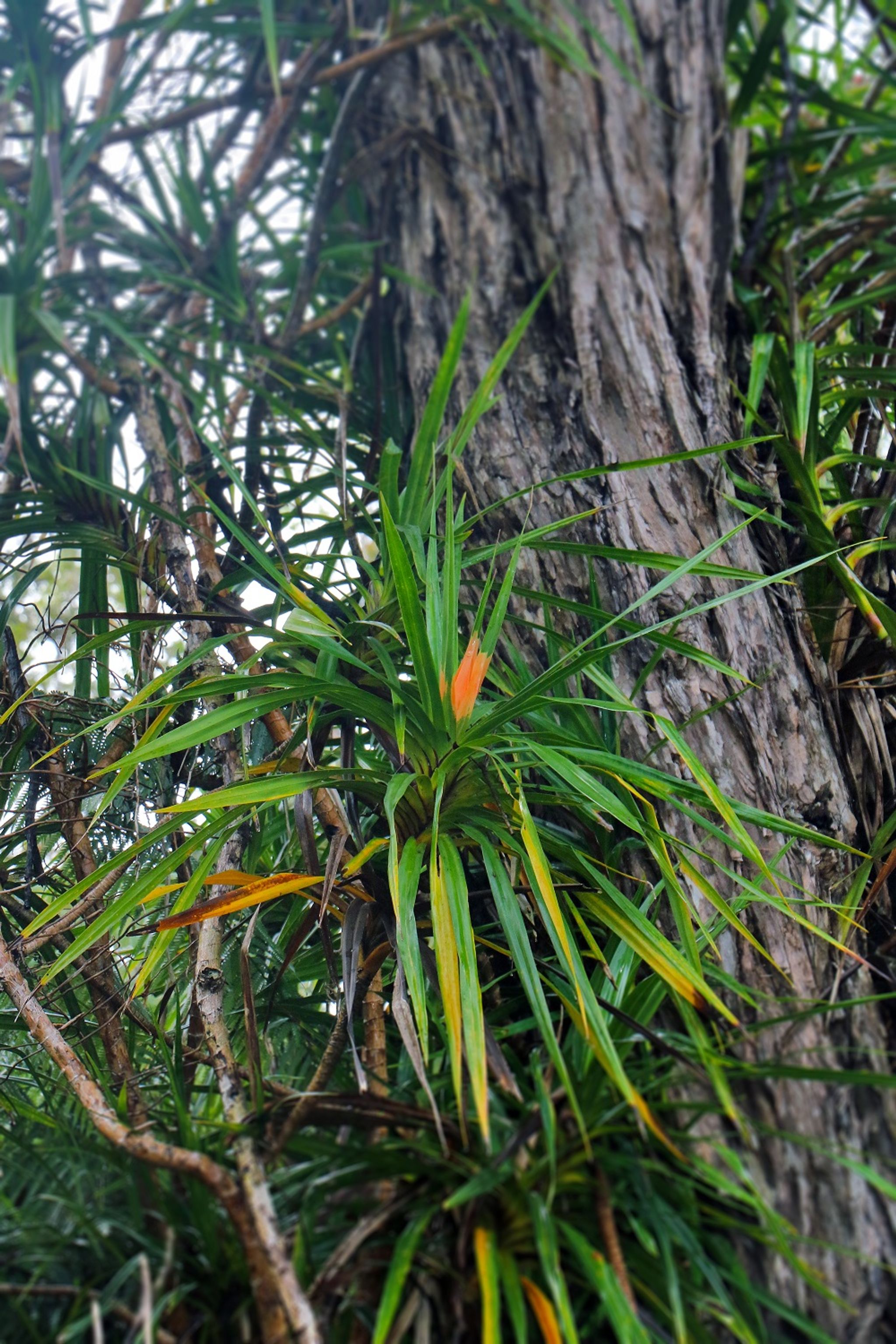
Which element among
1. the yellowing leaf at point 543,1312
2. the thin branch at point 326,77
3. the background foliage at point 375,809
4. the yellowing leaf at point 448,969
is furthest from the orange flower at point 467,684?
the thin branch at point 326,77

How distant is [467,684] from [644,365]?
0.57m

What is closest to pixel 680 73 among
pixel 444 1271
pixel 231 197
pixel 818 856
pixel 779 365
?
pixel 779 365

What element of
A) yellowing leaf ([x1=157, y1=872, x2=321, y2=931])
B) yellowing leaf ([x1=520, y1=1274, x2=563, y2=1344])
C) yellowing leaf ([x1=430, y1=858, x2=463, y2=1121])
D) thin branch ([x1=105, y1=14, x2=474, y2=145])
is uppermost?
thin branch ([x1=105, y1=14, x2=474, y2=145])

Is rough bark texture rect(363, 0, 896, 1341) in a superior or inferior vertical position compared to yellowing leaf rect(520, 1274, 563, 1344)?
superior

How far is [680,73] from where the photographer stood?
136 centimetres

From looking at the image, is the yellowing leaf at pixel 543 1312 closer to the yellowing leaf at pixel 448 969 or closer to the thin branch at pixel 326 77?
the yellowing leaf at pixel 448 969

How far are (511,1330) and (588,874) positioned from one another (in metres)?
0.32

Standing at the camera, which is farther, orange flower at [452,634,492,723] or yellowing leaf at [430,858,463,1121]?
orange flower at [452,634,492,723]

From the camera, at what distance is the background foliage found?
620mm

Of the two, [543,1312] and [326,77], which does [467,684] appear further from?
[326,77]

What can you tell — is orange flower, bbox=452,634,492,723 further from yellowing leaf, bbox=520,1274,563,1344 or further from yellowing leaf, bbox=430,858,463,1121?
yellowing leaf, bbox=520,1274,563,1344

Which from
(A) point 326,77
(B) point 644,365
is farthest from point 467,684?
(A) point 326,77

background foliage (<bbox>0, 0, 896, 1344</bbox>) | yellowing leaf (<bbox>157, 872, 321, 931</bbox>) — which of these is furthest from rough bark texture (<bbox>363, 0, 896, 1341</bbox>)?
yellowing leaf (<bbox>157, 872, 321, 931</bbox>)

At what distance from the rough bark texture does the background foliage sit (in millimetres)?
38
